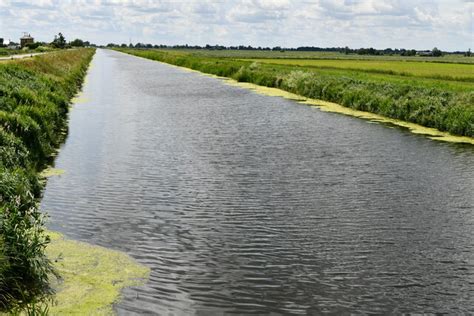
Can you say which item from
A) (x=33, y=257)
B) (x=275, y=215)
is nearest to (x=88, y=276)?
(x=33, y=257)

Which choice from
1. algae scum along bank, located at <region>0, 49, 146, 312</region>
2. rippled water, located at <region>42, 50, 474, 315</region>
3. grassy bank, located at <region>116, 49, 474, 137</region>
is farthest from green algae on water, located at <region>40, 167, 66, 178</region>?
grassy bank, located at <region>116, 49, 474, 137</region>

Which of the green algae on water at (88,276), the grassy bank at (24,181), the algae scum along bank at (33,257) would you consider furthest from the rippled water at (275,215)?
the grassy bank at (24,181)

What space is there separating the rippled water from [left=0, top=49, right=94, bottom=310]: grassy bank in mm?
1130

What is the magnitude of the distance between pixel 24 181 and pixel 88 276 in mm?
4886

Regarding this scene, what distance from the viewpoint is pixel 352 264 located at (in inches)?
486

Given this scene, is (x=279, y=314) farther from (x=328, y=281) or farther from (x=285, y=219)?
(x=285, y=219)

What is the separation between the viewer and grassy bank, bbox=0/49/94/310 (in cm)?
998

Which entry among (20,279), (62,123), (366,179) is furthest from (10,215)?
(62,123)

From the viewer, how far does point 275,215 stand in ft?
52.2

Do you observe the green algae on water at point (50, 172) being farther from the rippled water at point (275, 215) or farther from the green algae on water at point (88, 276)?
the green algae on water at point (88, 276)

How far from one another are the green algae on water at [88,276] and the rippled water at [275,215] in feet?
1.17

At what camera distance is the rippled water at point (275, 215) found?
10.9 m

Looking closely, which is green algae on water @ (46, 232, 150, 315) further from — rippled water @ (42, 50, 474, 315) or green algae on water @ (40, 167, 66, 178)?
green algae on water @ (40, 167, 66, 178)

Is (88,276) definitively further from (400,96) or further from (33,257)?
(400,96)
